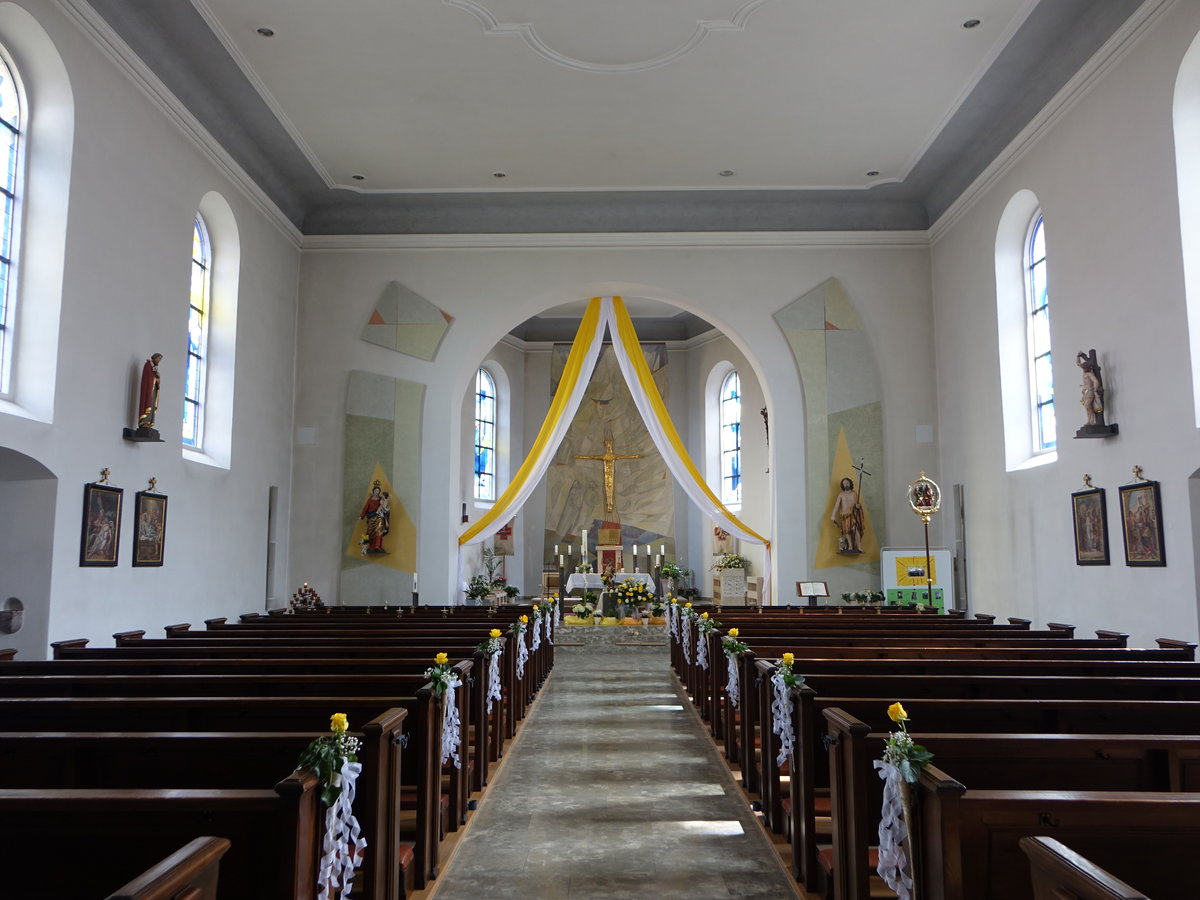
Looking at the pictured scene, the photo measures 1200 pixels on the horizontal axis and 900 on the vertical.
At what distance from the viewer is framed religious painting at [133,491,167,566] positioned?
859cm

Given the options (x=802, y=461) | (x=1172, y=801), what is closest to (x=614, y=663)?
(x=802, y=461)

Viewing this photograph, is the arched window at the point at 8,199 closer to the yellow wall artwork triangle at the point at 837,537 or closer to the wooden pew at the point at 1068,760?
the wooden pew at the point at 1068,760

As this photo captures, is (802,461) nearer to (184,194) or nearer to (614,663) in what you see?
(614,663)

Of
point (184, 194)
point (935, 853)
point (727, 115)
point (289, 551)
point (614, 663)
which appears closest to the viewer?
point (935, 853)

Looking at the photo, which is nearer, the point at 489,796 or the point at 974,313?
the point at 489,796

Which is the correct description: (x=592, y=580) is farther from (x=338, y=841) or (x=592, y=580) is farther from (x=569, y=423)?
(x=338, y=841)

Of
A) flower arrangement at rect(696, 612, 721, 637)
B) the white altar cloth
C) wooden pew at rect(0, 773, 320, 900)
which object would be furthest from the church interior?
→ wooden pew at rect(0, 773, 320, 900)

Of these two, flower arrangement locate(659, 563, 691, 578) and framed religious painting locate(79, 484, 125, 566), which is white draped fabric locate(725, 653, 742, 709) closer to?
framed religious painting locate(79, 484, 125, 566)

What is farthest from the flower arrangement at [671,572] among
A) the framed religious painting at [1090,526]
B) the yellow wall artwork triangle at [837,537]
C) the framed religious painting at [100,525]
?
the framed religious painting at [100,525]

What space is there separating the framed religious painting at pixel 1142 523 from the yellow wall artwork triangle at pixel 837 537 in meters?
4.64

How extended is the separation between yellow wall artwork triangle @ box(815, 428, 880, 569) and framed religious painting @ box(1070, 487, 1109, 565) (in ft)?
12.5

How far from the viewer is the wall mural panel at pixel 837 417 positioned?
12766mm

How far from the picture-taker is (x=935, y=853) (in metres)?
2.38

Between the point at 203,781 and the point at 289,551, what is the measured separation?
33.4 ft
